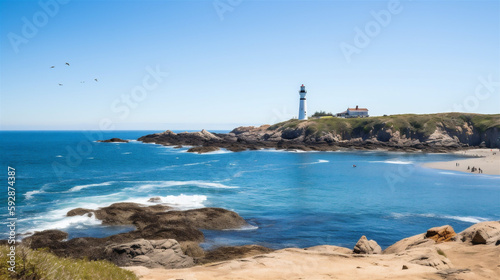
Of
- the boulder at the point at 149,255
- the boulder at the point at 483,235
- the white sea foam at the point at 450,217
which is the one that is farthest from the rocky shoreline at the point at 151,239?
the white sea foam at the point at 450,217

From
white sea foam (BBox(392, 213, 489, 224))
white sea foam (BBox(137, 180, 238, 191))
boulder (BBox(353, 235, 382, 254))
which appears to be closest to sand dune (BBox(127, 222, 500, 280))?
boulder (BBox(353, 235, 382, 254))

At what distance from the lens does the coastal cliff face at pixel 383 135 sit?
116312 millimetres

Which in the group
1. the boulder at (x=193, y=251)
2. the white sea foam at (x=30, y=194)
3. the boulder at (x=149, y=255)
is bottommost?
the white sea foam at (x=30, y=194)

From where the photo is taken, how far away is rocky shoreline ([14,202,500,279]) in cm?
1445

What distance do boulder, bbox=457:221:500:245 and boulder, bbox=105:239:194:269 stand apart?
15.6 meters

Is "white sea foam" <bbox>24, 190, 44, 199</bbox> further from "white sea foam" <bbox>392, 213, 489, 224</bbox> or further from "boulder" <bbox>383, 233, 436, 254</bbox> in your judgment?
"white sea foam" <bbox>392, 213, 489, 224</bbox>

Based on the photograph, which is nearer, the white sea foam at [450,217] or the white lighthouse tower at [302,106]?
the white sea foam at [450,217]

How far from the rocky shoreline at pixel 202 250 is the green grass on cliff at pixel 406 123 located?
112 metres

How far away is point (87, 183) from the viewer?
4850 cm

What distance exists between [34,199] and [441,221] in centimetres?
4475

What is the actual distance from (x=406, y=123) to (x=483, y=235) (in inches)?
4969

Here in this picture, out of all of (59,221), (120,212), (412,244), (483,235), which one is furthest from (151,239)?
(483,235)

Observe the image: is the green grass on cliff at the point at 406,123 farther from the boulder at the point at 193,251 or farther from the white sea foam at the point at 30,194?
the boulder at the point at 193,251

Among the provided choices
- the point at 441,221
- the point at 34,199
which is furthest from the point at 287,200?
the point at 34,199
